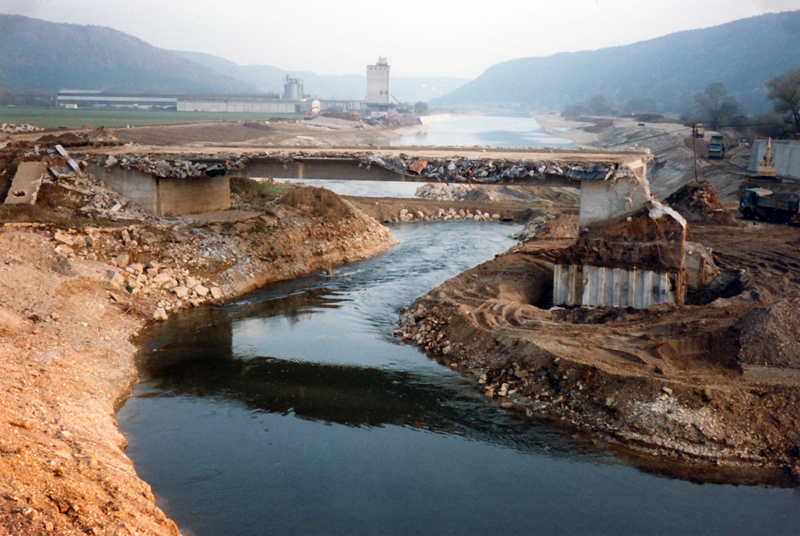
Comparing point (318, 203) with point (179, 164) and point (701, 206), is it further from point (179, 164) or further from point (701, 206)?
point (701, 206)

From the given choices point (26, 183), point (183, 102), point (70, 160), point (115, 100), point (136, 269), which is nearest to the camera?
point (136, 269)

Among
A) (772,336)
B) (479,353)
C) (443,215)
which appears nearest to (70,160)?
(479,353)

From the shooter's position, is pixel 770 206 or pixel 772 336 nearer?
pixel 772 336

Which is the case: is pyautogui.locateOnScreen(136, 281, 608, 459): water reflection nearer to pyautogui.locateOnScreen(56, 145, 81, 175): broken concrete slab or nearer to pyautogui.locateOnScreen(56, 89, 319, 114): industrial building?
pyautogui.locateOnScreen(56, 145, 81, 175): broken concrete slab

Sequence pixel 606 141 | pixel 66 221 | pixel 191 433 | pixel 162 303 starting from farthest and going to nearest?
pixel 606 141, pixel 66 221, pixel 162 303, pixel 191 433

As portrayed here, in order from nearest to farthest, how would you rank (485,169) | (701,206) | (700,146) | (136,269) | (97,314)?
(97,314) → (136,269) → (485,169) → (701,206) → (700,146)

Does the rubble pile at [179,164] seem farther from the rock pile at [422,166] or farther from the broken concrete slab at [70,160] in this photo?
the broken concrete slab at [70,160]

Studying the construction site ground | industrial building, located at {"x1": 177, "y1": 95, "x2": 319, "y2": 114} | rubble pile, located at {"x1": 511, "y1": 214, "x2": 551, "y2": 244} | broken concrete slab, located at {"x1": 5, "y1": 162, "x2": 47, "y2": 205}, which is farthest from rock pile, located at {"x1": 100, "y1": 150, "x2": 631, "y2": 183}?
industrial building, located at {"x1": 177, "y1": 95, "x2": 319, "y2": 114}

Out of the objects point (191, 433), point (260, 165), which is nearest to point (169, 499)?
point (191, 433)

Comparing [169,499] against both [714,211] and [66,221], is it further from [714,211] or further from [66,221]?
[714,211]
